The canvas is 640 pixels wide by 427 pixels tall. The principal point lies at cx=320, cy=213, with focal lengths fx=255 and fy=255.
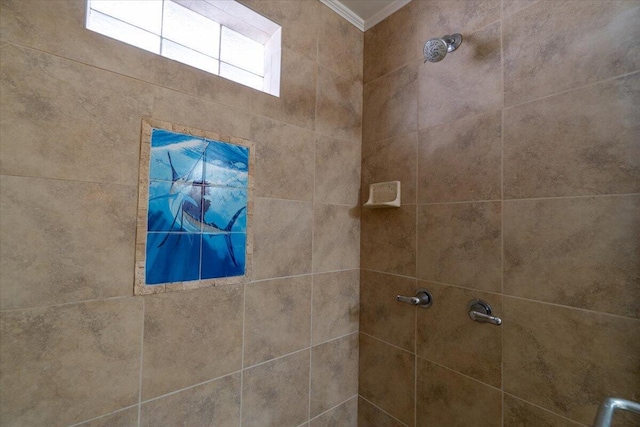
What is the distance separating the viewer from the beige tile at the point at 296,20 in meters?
1.18

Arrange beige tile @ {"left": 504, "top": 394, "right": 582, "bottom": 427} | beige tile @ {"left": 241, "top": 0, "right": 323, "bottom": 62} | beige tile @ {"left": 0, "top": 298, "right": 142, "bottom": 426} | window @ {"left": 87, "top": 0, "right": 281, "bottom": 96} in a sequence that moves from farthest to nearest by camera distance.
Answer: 1. beige tile @ {"left": 241, "top": 0, "right": 323, "bottom": 62}
2. window @ {"left": 87, "top": 0, "right": 281, "bottom": 96}
3. beige tile @ {"left": 504, "top": 394, "right": 582, "bottom": 427}
4. beige tile @ {"left": 0, "top": 298, "right": 142, "bottom": 426}

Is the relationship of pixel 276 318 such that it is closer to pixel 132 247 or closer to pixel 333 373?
pixel 333 373

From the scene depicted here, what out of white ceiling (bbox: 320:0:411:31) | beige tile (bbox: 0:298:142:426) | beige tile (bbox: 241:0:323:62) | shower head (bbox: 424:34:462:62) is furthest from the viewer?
white ceiling (bbox: 320:0:411:31)

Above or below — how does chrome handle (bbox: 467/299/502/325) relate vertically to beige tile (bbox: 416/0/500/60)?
below

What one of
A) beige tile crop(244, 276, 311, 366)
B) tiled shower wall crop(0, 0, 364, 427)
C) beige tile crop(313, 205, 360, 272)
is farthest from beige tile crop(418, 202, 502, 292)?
beige tile crop(244, 276, 311, 366)

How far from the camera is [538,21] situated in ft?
3.06

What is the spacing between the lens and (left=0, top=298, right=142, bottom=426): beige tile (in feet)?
2.24

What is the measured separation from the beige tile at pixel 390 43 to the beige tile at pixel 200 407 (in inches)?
67.2

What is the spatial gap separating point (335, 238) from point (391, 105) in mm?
795

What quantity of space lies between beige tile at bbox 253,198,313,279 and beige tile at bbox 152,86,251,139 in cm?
32

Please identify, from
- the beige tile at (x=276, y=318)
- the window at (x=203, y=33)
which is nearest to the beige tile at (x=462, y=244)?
the beige tile at (x=276, y=318)

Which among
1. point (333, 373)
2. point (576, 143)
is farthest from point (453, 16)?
point (333, 373)

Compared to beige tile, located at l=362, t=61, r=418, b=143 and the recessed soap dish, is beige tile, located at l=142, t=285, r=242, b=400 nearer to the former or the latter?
the recessed soap dish

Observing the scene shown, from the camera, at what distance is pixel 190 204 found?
0.95 meters
